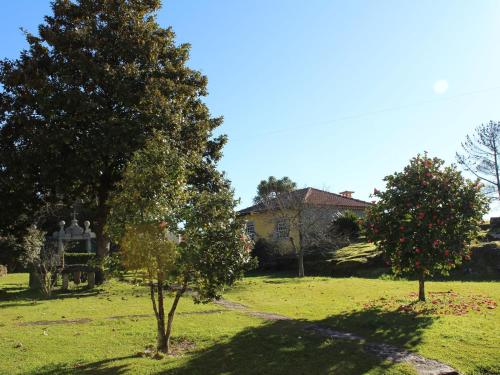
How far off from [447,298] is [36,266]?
14897 millimetres

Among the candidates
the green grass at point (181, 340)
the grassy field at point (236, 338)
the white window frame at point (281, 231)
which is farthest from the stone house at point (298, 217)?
the green grass at point (181, 340)

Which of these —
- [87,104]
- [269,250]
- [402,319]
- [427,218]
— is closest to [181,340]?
[402,319]

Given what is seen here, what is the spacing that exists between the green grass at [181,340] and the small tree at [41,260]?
455 cm

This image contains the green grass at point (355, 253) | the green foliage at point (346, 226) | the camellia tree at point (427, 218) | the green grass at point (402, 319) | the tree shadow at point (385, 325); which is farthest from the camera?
the green foliage at point (346, 226)

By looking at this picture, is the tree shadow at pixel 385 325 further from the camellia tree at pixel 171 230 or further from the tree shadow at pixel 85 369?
the tree shadow at pixel 85 369

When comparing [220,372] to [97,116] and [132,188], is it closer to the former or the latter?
[132,188]

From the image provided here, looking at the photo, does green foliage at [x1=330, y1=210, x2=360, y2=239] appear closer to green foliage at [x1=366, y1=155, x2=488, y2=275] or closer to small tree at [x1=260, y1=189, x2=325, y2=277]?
small tree at [x1=260, y1=189, x2=325, y2=277]

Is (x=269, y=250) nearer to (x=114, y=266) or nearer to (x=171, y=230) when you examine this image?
(x=114, y=266)

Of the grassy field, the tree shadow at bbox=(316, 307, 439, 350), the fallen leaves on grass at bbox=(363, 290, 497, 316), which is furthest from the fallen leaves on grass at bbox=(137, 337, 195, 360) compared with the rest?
the fallen leaves on grass at bbox=(363, 290, 497, 316)

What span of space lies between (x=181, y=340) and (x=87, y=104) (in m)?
11.2

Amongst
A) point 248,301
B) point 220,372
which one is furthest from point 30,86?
point 220,372

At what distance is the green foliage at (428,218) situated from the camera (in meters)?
11.9

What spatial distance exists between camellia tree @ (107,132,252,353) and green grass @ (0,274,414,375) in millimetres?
975

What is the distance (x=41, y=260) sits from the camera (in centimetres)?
1842
